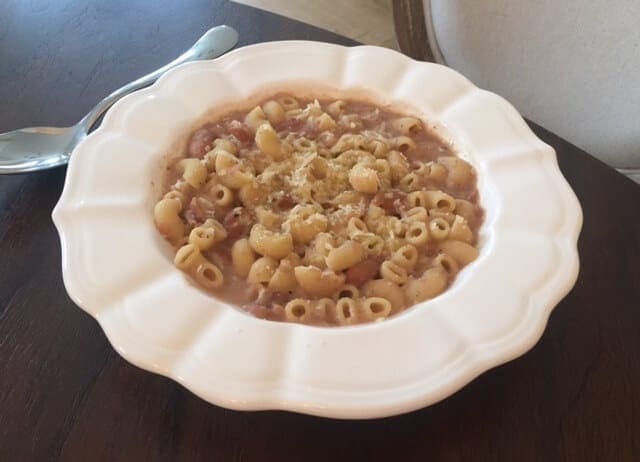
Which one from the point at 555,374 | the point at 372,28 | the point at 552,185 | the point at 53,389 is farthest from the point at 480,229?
the point at 372,28

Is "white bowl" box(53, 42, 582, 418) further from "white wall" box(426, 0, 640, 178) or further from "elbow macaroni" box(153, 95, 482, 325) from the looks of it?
"white wall" box(426, 0, 640, 178)

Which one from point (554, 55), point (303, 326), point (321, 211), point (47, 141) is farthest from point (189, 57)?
point (554, 55)

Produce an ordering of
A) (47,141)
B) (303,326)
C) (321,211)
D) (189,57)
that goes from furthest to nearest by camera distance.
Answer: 1. (189,57)
2. (47,141)
3. (321,211)
4. (303,326)

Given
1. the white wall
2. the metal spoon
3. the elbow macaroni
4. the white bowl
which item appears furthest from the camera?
the white wall

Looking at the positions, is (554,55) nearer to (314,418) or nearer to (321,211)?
(321,211)

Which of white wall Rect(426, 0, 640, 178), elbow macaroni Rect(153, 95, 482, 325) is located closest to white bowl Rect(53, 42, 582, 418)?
elbow macaroni Rect(153, 95, 482, 325)
